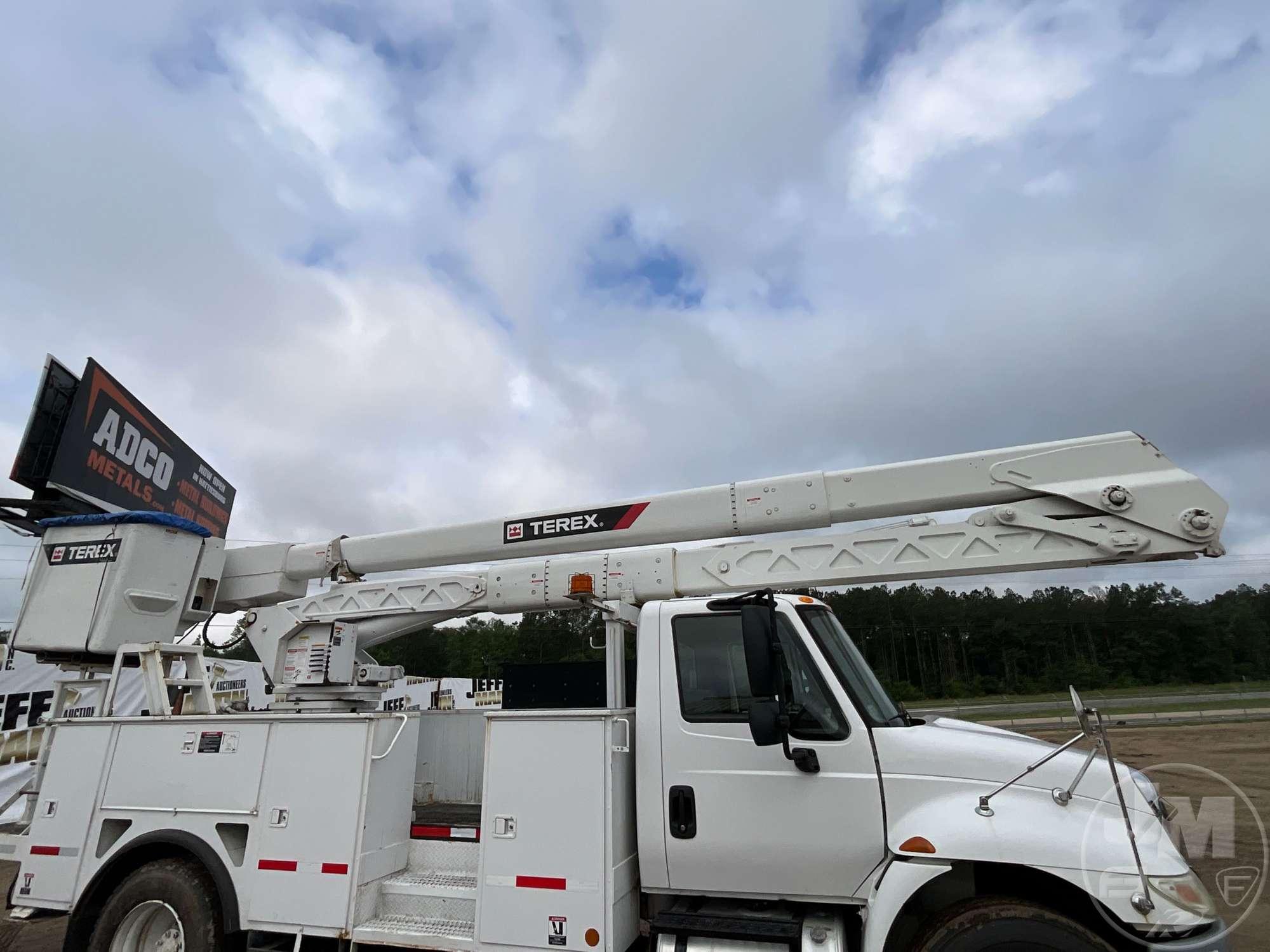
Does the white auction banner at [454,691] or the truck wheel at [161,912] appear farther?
the white auction banner at [454,691]

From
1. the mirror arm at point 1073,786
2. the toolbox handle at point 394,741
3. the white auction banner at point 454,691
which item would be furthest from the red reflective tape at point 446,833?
the white auction banner at point 454,691

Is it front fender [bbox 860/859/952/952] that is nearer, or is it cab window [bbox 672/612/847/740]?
front fender [bbox 860/859/952/952]

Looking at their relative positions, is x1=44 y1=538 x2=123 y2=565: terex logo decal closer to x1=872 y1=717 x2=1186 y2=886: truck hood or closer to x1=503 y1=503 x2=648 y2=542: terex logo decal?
x1=503 y1=503 x2=648 y2=542: terex logo decal

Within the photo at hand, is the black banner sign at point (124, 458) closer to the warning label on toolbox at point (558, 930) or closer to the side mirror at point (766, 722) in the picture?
the warning label on toolbox at point (558, 930)

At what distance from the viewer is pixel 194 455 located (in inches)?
506

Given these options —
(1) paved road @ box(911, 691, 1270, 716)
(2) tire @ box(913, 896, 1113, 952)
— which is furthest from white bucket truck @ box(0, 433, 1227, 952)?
(1) paved road @ box(911, 691, 1270, 716)

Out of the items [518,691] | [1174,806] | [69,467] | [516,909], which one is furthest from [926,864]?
[69,467]

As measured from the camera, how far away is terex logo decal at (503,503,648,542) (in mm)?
5695

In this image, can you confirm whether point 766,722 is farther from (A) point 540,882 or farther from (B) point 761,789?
(A) point 540,882

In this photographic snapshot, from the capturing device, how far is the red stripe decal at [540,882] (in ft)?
12.9

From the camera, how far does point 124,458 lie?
10312 millimetres

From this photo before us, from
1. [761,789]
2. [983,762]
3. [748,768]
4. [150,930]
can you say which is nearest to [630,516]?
[748,768]

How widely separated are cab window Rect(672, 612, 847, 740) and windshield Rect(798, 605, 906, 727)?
0.14 meters

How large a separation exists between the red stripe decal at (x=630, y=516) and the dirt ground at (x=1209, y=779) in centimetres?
363
